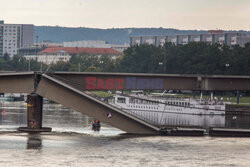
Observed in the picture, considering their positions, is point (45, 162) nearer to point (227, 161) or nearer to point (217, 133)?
point (227, 161)

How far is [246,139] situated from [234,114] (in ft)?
219

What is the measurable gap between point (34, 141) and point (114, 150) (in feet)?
28.9

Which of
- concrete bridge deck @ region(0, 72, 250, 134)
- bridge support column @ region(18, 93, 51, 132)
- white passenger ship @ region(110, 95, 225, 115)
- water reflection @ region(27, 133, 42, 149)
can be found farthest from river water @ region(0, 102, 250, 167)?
white passenger ship @ region(110, 95, 225, 115)

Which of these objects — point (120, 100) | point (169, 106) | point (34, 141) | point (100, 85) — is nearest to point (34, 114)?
point (100, 85)

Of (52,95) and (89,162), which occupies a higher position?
(52,95)

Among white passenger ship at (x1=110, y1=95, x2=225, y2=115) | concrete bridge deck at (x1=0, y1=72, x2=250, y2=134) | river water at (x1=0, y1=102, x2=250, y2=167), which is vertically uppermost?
concrete bridge deck at (x1=0, y1=72, x2=250, y2=134)

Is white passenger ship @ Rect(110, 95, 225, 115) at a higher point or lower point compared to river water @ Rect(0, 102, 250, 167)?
higher

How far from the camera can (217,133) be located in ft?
259

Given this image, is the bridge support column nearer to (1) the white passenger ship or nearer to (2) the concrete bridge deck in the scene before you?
(2) the concrete bridge deck

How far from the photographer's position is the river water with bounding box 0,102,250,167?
A: 181ft

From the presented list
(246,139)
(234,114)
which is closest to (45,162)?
(246,139)

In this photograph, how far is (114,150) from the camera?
61.8 meters

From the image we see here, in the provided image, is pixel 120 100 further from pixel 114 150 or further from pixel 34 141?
pixel 114 150

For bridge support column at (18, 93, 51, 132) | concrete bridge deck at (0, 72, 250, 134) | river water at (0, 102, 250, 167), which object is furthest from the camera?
bridge support column at (18, 93, 51, 132)
